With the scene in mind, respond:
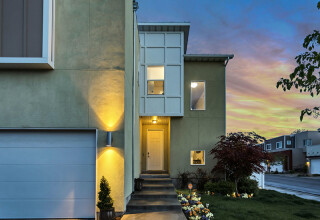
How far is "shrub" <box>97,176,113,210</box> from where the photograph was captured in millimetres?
6570

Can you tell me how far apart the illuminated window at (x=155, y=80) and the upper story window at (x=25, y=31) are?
21.3 feet

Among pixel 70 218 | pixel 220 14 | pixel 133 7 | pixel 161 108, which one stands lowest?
pixel 70 218

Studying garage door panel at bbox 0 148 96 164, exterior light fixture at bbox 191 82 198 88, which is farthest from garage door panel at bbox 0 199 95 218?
exterior light fixture at bbox 191 82 198 88

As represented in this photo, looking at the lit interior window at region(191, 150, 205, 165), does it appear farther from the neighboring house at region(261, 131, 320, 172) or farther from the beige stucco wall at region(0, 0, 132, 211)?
the neighboring house at region(261, 131, 320, 172)

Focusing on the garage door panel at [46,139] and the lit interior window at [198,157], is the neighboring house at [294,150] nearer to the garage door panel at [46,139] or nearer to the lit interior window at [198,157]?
the lit interior window at [198,157]

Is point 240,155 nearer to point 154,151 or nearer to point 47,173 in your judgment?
point 154,151

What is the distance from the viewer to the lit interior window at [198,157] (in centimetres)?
1303

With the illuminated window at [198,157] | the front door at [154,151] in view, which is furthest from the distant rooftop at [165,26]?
the illuminated window at [198,157]

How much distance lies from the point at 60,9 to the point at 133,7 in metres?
3.11

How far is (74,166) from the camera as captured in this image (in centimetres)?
700

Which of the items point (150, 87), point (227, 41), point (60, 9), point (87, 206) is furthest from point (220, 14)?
point (87, 206)

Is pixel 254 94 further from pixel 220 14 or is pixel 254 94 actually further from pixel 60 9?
pixel 60 9

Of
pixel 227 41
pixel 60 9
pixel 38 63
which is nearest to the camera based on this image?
pixel 38 63

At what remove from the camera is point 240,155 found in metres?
11.3
